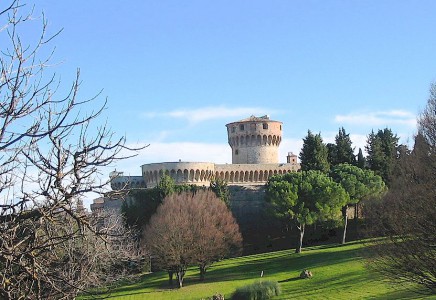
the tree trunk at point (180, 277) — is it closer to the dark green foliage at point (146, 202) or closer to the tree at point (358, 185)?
the dark green foliage at point (146, 202)

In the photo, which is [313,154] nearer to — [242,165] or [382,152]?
[382,152]

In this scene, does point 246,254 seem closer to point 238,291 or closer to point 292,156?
point 238,291

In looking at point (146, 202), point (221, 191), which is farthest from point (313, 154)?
point (146, 202)

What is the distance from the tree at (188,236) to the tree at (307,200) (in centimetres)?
400

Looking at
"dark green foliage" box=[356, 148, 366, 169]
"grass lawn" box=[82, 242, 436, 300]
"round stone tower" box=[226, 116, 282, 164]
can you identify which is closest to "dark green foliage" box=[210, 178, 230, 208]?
"grass lawn" box=[82, 242, 436, 300]

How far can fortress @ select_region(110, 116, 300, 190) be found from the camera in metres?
56.9

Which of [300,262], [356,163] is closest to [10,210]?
[300,262]

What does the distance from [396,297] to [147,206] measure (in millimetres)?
28656

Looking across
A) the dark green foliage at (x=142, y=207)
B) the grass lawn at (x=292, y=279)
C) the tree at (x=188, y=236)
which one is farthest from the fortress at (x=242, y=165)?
the grass lawn at (x=292, y=279)

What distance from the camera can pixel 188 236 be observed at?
35562 millimetres

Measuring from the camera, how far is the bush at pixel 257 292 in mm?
26172

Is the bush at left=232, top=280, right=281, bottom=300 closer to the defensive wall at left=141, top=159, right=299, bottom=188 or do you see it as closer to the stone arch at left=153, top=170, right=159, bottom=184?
the defensive wall at left=141, top=159, right=299, bottom=188

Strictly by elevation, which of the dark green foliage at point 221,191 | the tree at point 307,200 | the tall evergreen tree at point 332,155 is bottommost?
the tree at point 307,200

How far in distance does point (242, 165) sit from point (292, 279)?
97.7 ft
